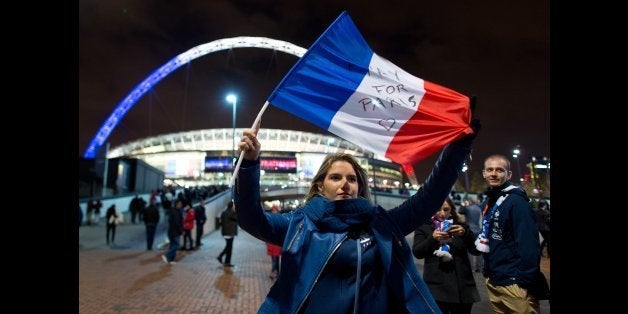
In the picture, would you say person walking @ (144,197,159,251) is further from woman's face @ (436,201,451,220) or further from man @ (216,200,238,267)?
woman's face @ (436,201,451,220)

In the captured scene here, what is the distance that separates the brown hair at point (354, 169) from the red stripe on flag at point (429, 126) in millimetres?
735

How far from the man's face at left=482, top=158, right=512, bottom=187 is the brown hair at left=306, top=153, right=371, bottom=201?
196 centimetres

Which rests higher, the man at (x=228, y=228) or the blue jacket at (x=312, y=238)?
the blue jacket at (x=312, y=238)

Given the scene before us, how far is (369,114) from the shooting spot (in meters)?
3.43

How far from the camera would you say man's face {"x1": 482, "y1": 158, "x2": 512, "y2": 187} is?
4.04 m

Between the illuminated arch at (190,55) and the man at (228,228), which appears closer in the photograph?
the man at (228,228)

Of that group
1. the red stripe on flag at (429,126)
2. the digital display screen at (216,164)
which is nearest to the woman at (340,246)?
the red stripe on flag at (429,126)

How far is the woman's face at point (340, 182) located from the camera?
248 cm

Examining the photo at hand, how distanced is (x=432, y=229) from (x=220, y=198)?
26.1m

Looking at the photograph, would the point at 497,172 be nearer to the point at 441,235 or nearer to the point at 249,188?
the point at 441,235

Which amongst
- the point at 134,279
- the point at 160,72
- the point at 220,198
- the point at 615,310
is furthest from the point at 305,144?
the point at 615,310

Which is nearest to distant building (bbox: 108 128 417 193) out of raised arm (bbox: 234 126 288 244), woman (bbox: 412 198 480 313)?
woman (bbox: 412 198 480 313)

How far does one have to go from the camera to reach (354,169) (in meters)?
2.60

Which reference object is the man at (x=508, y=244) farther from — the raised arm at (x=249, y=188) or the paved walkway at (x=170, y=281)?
the paved walkway at (x=170, y=281)
